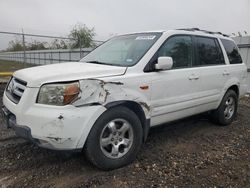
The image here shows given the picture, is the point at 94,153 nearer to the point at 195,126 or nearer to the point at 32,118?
the point at 32,118

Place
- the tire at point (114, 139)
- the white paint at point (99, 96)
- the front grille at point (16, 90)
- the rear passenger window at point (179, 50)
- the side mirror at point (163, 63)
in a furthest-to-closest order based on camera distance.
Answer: the rear passenger window at point (179, 50), the side mirror at point (163, 63), the front grille at point (16, 90), the tire at point (114, 139), the white paint at point (99, 96)

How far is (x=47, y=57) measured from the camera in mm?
21422

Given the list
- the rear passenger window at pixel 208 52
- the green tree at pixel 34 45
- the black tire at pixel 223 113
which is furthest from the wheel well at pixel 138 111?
the green tree at pixel 34 45

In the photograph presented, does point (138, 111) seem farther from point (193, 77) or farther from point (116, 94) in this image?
point (193, 77)

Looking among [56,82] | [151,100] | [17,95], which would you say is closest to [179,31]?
[151,100]

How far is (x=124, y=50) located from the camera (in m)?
4.09

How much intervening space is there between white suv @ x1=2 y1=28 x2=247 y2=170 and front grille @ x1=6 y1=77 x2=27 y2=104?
0.04ft

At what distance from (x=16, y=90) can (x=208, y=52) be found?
3449mm

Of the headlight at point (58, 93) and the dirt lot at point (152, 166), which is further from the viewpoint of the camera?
the dirt lot at point (152, 166)

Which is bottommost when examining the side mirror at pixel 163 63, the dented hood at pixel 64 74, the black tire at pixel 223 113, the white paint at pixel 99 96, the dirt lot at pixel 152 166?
the dirt lot at pixel 152 166

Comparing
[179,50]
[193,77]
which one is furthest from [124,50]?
[193,77]

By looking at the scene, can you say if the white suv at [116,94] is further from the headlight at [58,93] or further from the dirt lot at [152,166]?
the dirt lot at [152,166]

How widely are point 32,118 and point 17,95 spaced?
0.54 meters

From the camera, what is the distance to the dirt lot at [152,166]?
312cm
